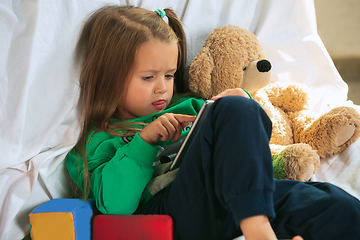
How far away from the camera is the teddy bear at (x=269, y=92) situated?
33.7 inches

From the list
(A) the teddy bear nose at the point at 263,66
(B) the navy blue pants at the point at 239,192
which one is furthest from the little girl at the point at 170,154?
(A) the teddy bear nose at the point at 263,66

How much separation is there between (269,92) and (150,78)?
0.44 metres

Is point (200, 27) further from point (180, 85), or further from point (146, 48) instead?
point (146, 48)

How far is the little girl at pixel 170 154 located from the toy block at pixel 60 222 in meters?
0.06

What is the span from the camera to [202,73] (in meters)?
0.90

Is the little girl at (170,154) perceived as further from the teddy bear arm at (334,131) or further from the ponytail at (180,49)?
the teddy bear arm at (334,131)

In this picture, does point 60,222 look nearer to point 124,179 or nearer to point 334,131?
point 124,179

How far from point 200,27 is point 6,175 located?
2.38 feet

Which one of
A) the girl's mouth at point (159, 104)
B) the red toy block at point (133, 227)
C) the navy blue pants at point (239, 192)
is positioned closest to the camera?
the navy blue pants at point (239, 192)

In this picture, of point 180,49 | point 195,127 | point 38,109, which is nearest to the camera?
point 195,127

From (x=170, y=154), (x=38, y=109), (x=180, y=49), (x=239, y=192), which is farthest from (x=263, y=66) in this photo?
(x=38, y=109)

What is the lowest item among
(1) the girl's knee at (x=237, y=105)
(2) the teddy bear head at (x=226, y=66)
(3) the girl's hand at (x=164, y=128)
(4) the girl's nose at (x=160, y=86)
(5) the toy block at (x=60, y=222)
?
(5) the toy block at (x=60, y=222)

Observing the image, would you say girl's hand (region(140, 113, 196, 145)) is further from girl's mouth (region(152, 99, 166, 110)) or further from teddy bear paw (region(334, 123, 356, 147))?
teddy bear paw (region(334, 123, 356, 147))

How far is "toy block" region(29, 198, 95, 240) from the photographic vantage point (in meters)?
0.61
